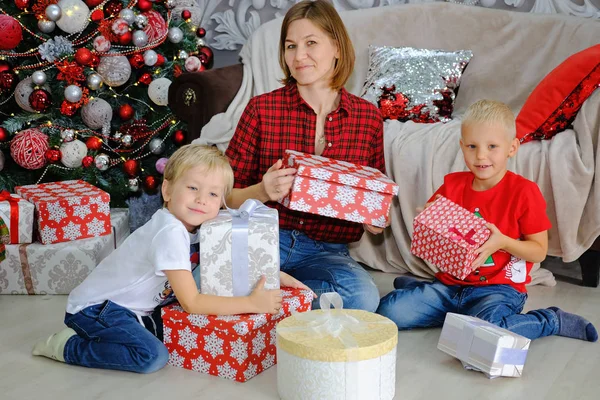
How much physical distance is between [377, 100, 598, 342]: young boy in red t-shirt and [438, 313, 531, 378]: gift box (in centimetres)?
15

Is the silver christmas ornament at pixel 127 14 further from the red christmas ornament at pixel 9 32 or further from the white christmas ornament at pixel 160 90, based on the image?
the red christmas ornament at pixel 9 32

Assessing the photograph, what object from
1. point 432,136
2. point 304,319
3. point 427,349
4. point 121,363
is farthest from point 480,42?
point 121,363

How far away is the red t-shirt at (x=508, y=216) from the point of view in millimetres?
2123

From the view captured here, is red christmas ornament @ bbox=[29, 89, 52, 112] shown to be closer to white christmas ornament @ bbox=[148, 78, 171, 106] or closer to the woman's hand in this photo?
white christmas ornament @ bbox=[148, 78, 171, 106]

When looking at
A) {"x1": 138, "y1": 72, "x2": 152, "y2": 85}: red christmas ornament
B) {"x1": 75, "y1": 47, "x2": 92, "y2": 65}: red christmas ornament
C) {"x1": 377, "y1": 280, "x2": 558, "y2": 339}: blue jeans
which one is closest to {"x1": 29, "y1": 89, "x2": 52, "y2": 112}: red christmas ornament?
{"x1": 75, "y1": 47, "x2": 92, "y2": 65}: red christmas ornament

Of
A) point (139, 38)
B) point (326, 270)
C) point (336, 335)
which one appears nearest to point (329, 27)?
point (326, 270)

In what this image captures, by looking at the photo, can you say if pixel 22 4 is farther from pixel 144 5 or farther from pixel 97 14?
pixel 144 5

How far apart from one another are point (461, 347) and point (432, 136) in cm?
107

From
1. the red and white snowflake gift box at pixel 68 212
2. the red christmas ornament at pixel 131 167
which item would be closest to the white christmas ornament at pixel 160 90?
the red christmas ornament at pixel 131 167

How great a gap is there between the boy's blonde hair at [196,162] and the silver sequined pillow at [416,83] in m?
1.33

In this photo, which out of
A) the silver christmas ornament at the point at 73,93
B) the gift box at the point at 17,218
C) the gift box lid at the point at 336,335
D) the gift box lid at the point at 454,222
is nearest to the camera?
the gift box lid at the point at 336,335

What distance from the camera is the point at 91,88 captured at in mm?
3297

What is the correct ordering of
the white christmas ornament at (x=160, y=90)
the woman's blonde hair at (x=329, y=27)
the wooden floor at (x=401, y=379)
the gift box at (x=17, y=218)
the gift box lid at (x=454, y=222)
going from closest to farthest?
the wooden floor at (x=401, y=379) → the gift box lid at (x=454, y=222) → the woman's blonde hair at (x=329, y=27) → the gift box at (x=17, y=218) → the white christmas ornament at (x=160, y=90)

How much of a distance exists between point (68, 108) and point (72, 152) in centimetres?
20
